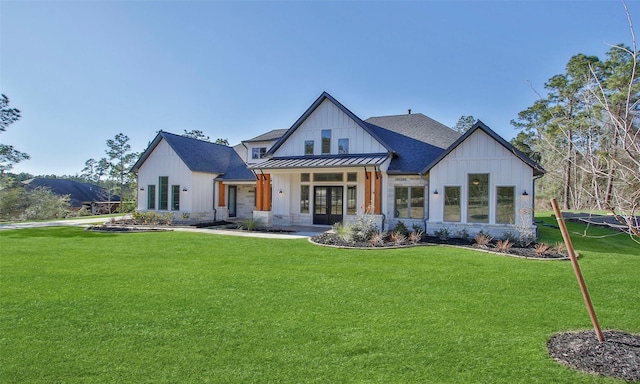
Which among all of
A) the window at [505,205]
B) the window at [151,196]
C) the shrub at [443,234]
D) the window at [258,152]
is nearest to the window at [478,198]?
the window at [505,205]

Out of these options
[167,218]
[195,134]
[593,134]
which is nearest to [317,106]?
[167,218]

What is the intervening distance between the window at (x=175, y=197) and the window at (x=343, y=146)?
412 inches

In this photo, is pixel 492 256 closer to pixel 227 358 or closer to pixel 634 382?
pixel 634 382

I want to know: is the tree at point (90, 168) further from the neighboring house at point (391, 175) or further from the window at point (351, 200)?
the window at point (351, 200)

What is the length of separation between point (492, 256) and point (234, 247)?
8.25 m

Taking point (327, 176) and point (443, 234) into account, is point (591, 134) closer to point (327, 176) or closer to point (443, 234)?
point (443, 234)

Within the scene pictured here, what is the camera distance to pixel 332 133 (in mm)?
17906

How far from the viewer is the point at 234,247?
1137 cm

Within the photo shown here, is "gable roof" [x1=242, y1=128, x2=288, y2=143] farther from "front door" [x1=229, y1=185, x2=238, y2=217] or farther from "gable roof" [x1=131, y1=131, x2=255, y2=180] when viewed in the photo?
"front door" [x1=229, y1=185, x2=238, y2=217]

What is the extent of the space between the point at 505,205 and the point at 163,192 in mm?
19000

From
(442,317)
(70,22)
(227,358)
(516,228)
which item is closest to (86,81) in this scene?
(70,22)

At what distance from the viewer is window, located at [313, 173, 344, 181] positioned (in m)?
18.2

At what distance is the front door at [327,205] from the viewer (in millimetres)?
18375

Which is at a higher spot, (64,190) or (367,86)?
(367,86)
